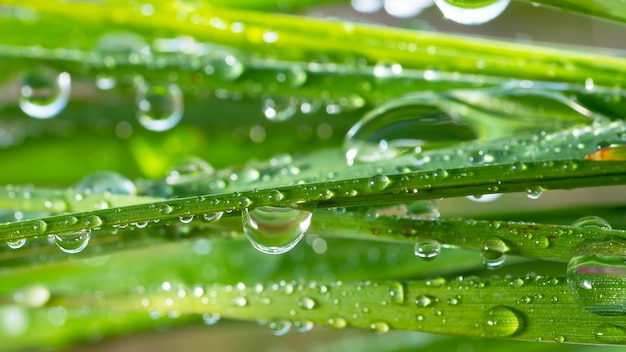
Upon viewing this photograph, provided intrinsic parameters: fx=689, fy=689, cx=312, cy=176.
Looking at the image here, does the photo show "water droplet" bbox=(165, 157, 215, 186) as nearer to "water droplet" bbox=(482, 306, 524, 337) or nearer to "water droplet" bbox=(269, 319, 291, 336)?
"water droplet" bbox=(269, 319, 291, 336)

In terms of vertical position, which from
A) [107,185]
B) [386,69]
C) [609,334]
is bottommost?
[609,334]

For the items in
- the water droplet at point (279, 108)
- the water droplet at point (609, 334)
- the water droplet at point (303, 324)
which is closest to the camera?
the water droplet at point (609, 334)

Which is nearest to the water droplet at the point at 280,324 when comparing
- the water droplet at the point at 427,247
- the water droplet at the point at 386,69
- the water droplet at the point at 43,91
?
the water droplet at the point at 427,247

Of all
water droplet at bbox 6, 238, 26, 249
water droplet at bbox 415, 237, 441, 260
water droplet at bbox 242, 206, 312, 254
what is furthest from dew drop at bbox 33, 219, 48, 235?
water droplet at bbox 415, 237, 441, 260

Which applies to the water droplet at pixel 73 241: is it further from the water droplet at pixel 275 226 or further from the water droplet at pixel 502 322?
the water droplet at pixel 502 322

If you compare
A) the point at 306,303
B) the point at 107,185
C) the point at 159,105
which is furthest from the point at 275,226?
the point at 159,105

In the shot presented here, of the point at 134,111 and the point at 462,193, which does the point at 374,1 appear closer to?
the point at 134,111

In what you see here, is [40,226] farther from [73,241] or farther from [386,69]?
[386,69]
